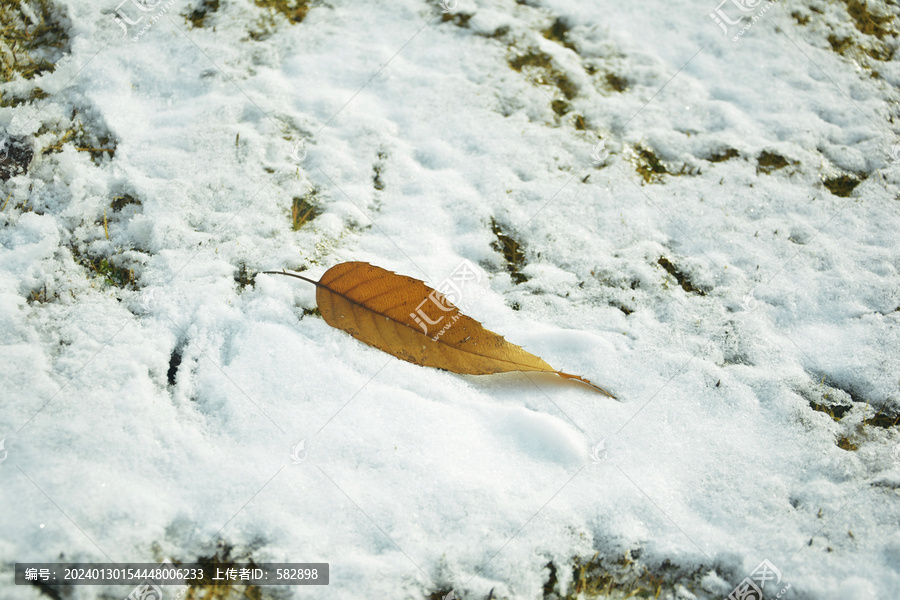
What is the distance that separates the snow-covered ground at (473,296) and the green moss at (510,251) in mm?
17

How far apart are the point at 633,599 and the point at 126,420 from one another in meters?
1.57

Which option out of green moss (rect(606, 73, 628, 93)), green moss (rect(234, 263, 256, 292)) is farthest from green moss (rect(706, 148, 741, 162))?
green moss (rect(234, 263, 256, 292))

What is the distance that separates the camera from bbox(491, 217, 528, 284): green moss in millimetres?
2299

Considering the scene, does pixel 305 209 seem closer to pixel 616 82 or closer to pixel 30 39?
pixel 30 39

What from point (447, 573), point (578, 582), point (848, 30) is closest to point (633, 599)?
point (578, 582)

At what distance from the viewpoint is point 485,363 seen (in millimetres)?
1900

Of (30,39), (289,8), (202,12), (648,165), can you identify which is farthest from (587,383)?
(30,39)

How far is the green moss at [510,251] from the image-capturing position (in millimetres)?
2299

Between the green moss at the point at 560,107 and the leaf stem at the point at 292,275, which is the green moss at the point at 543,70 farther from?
the leaf stem at the point at 292,275

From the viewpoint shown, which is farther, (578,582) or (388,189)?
(388,189)

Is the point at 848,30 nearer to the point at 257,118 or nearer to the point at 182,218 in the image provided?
the point at 257,118

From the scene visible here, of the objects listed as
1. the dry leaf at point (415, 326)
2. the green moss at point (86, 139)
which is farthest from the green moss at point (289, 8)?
the dry leaf at point (415, 326)

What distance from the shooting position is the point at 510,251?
237 cm

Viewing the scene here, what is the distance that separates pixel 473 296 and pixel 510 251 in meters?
0.32
